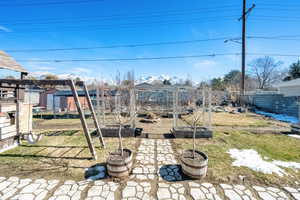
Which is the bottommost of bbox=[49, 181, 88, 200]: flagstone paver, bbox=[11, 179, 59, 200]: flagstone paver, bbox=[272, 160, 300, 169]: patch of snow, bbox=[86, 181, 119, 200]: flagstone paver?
bbox=[11, 179, 59, 200]: flagstone paver

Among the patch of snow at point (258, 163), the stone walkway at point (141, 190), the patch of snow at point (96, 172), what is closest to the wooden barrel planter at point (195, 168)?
the stone walkway at point (141, 190)

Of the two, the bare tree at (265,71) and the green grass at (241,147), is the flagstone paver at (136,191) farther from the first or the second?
the bare tree at (265,71)

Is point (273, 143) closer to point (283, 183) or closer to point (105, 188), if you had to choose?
point (283, 183)

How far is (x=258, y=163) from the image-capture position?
3346 millimetres

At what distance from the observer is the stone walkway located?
2.23m

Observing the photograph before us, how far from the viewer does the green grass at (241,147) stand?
108 inches

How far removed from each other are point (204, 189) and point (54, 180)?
10.0ft

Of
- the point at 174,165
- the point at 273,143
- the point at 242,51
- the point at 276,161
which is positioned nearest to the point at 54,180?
the point at 174,165

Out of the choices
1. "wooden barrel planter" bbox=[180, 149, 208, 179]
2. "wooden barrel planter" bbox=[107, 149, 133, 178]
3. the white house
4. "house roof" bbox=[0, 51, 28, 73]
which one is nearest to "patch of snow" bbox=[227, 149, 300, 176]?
"wooden barrel planter" bbox=[180, 149, 208, 179]

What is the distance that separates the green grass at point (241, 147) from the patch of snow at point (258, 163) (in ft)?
0.51

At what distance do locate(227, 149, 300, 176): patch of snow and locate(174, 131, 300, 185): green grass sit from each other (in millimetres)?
155

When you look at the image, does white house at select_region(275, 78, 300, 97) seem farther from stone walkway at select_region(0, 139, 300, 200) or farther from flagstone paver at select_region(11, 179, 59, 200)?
flagstone paver at select_region(11, 179, 59, 200)

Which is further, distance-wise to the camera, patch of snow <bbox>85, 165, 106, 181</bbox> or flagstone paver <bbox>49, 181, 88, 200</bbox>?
patch of snow <bbox>85, 165, 106, 181</bbox>

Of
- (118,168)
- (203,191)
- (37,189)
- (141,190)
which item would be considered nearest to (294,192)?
(203,191)
